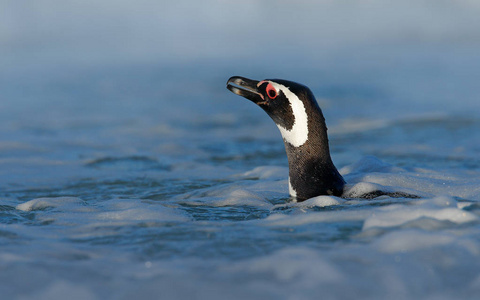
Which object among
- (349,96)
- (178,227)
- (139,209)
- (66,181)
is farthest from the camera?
(349,96)

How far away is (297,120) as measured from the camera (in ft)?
17.7

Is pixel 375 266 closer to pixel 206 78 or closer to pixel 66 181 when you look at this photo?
pixel 66 181

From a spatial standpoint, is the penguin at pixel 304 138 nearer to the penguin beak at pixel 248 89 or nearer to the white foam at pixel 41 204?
the penguin beak at pixel 248 89

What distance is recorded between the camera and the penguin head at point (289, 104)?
17.5 feet

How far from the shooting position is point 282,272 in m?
3.43

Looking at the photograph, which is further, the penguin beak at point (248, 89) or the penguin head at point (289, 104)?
the penguin beak at point (248, 89)

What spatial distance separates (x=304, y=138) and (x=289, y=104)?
11.7 inches

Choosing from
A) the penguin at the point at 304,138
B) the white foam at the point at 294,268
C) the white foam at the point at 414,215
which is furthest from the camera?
the penguin at the point at 304,138

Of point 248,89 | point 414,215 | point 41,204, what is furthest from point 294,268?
point 41,204

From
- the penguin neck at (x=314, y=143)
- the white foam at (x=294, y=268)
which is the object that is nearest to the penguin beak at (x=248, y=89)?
the penguin neck at (x=314, y=143)

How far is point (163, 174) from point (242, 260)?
5.07 m

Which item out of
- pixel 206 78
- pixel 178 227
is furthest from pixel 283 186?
pixel 206 78

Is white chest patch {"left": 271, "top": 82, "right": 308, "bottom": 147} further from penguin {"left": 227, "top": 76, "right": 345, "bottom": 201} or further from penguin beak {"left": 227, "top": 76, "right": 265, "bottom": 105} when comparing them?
penguin beak {"left": 227, "top": 76, "right": 265, "bottom": 105}

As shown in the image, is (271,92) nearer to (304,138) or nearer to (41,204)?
(304,138)
